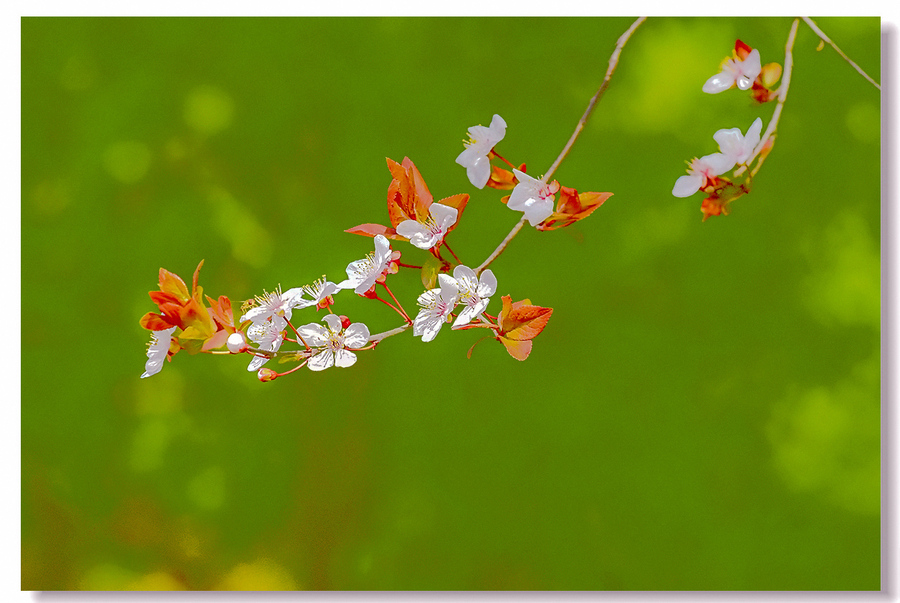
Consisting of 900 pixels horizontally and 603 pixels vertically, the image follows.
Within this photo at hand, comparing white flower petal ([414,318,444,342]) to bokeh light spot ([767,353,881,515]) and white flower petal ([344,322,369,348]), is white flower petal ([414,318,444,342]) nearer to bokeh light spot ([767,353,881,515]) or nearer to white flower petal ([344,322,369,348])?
white flower petal ([344,322,369,348])

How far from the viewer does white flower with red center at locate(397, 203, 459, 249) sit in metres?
0.92

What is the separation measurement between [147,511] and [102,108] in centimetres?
65

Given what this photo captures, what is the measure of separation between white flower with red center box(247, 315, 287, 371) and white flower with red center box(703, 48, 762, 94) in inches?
29.7

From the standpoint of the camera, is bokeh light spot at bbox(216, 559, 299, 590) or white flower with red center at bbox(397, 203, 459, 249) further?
bokeh light spot at bbox(216, 559, 299, 590)

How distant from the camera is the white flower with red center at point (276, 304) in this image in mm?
958

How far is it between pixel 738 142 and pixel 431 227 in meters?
0.50

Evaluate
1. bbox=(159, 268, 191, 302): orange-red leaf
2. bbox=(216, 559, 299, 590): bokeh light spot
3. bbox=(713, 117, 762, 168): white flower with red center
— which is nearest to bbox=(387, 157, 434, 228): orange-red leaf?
bbox=(159, 268, 191, 302): orange-red leaf

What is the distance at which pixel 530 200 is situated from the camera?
0.96 meters

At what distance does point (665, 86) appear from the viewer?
1.00 metres

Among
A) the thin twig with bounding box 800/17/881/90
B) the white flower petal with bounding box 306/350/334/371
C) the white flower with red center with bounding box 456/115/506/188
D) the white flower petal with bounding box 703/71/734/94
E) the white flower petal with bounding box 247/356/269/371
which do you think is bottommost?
the white flower petal with bounding box 247/356/269/371

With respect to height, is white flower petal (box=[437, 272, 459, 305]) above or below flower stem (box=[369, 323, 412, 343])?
above

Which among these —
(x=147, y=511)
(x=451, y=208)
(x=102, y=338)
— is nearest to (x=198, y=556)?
(x=147, y=511)

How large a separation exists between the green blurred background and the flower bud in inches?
2.9

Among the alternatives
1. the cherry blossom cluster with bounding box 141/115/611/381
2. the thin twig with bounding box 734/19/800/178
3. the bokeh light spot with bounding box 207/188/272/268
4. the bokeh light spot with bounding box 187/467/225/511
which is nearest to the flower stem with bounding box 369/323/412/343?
the cherry blossom cluster with bounding box 141/115/611/381
